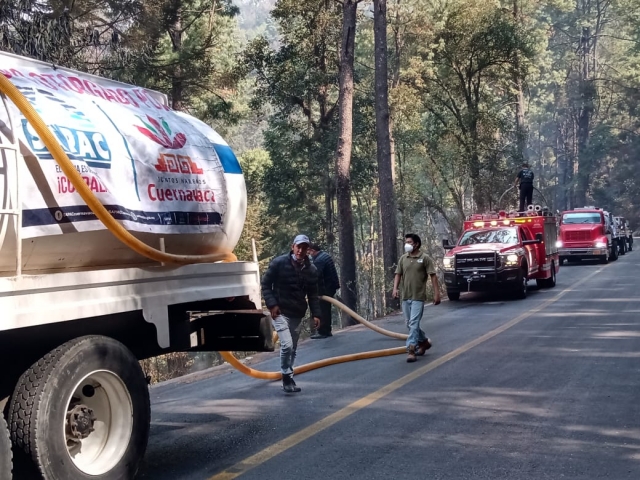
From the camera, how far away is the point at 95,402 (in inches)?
209

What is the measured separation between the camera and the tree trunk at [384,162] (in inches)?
872

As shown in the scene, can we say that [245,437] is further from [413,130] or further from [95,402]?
[413,130]

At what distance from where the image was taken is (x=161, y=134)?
624cm

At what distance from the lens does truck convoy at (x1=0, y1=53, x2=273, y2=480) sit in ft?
15.1

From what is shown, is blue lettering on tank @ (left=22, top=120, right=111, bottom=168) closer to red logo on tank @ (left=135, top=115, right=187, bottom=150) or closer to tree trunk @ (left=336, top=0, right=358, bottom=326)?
red logo on tank @ (left=135, top=115, right=187, bottom=150)

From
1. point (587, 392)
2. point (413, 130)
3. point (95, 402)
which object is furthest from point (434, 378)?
point (413, 130)

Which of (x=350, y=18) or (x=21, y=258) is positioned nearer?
(x=21, y=258)

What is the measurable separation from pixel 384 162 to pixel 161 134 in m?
16.2

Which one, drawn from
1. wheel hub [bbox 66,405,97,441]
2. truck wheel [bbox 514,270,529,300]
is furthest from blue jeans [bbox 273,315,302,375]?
truck wheel [bbox 514,270,529,300]

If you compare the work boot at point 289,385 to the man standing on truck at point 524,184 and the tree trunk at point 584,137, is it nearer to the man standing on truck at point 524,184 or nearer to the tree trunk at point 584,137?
the man standing on truck at point 524,184

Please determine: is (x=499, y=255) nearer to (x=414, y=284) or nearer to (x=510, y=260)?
(x=510, y=260)

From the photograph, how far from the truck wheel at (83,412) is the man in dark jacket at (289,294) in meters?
3.47

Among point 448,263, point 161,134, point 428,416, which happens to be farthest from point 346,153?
point 161,134

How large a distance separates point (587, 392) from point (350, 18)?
16.1m
